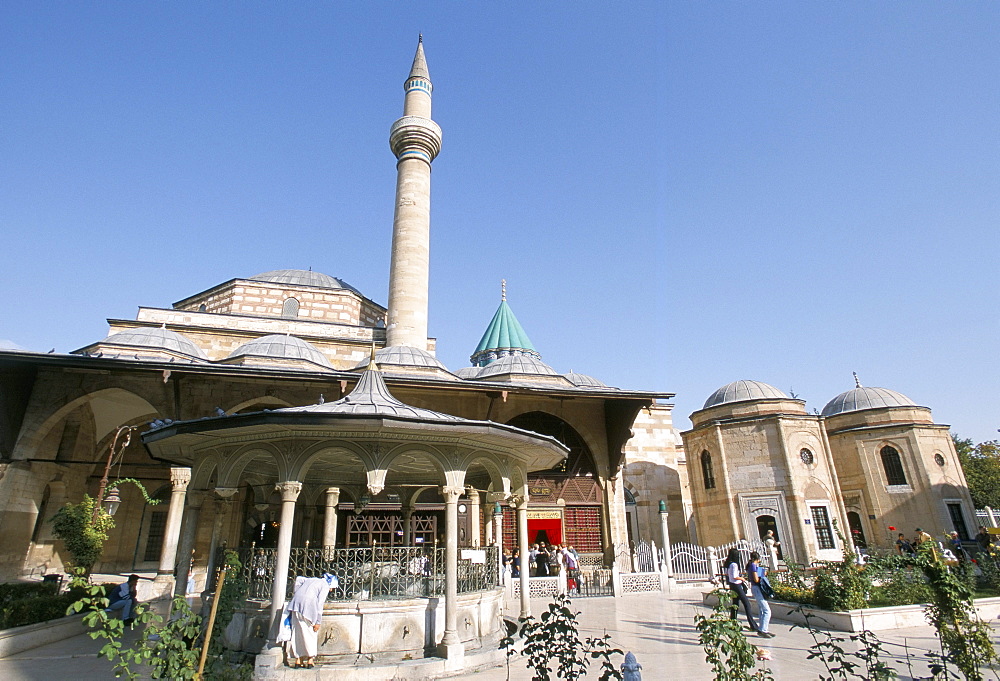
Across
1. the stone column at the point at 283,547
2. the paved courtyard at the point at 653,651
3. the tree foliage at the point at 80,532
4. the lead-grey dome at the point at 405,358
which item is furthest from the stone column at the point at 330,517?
the lead-grey dome at the point at 405,358

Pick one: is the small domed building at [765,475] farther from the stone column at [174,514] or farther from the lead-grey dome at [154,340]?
the lead-grey dome at [154,340]

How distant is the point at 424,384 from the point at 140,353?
9.13 m

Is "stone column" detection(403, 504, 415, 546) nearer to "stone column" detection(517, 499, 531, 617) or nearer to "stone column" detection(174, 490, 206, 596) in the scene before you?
"stone column" detection(517, 499, 531, 617)

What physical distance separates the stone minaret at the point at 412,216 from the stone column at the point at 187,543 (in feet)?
34.6

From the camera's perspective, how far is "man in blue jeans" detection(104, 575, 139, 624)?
7102 mm

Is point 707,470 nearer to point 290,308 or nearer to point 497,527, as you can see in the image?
point 497,527

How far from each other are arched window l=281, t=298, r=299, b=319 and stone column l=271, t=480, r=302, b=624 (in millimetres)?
17545

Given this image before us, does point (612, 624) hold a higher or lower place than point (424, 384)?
A: lower

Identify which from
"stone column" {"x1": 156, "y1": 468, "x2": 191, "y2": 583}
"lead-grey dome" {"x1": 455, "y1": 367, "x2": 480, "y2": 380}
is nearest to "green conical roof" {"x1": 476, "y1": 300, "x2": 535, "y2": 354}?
"lead-grey dome" {"x1": 455, "y1": 367, "x2": 480, "y2": 380}

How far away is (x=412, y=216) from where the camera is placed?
18266mm

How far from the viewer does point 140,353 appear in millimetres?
14820

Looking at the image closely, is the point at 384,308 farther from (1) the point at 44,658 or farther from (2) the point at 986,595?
(2) the point at 986,595

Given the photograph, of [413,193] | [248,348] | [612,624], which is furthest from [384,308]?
[612,624]

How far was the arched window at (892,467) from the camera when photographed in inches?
717
